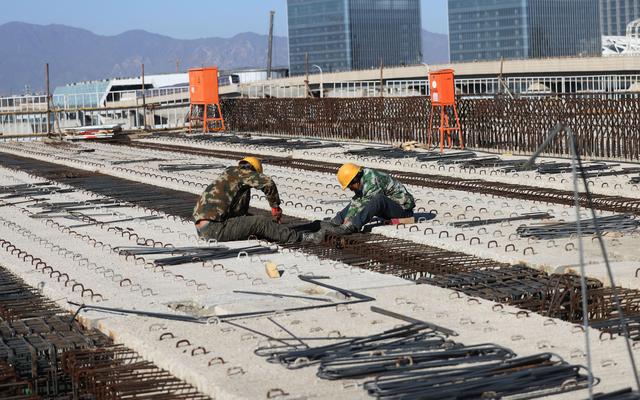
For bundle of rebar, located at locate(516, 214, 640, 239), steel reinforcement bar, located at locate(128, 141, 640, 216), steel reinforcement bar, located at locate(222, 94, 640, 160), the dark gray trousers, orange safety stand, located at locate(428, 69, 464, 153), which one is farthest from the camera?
orange safety stand, located at locate(428, 69, 464, 153)

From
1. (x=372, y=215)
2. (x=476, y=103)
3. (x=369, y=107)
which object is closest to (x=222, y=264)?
(x=372, y=215)

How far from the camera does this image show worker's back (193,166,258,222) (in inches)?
546

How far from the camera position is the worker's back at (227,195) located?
1387 cm

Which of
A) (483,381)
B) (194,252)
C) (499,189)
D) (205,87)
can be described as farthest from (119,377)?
(205,87)

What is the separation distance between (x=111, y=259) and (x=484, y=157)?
1325 cm

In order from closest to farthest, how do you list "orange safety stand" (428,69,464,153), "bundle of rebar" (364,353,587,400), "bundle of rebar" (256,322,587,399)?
"bundle of rebar" (364,353,587,400) < "bundle of rebar" (256,322,587,399) < "orange safety stand" (428,69,464,153)

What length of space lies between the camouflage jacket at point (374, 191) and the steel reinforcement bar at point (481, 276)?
0.35 metres

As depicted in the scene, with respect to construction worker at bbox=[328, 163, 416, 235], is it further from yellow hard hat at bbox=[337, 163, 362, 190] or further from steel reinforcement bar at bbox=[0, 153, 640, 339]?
steel reinforcement bar at bbox=[0, 153, 640, 339]

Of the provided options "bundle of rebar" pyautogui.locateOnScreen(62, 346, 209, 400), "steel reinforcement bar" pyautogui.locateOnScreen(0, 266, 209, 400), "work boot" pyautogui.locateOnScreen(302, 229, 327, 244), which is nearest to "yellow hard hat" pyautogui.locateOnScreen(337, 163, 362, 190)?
"work boot" pyautogui.locateOnScreen(302, 229, 327, 244)

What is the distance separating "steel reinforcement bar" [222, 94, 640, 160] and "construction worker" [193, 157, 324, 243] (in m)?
11.5

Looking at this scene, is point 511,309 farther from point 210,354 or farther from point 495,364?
point 210,354

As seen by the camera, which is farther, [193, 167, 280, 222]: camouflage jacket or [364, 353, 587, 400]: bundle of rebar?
[193, 167, 280, 222]: camouflage jacket

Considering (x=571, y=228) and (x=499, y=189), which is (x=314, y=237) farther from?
(x=499, y=189)

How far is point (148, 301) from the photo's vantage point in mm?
10984
